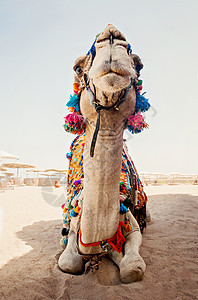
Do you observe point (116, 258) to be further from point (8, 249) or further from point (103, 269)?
point (8, 249)

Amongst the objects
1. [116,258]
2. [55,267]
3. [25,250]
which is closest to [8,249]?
[25,250]

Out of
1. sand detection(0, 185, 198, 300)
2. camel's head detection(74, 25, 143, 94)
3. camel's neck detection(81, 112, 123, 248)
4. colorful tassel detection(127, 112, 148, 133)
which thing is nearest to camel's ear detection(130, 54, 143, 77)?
camel's head detection(74, 25, 143, 94)

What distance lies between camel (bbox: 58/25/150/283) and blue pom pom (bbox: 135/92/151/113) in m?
0.08

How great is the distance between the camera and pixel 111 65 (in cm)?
133

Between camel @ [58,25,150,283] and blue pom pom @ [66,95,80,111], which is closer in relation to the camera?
camel @ [58,25,150,283]

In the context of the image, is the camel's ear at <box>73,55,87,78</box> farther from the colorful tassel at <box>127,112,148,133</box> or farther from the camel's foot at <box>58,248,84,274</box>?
the camel's foot at <box>58,248,84,274</box>

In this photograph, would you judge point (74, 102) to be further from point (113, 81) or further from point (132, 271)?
point (132, 271)

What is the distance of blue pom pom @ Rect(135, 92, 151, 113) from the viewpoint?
1804mm

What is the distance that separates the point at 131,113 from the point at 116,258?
1416mm

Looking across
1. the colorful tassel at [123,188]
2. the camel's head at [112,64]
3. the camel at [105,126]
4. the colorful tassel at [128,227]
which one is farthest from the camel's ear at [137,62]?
the colorful tassel at [128,227]

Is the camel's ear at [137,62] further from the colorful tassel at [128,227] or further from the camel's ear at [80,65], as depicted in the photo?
the colorful tassel at [128,227]

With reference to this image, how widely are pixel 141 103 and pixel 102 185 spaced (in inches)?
28.3

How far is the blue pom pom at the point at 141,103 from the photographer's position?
1804 millimetres

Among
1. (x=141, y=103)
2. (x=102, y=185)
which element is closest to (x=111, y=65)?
(x=141, y=103)
